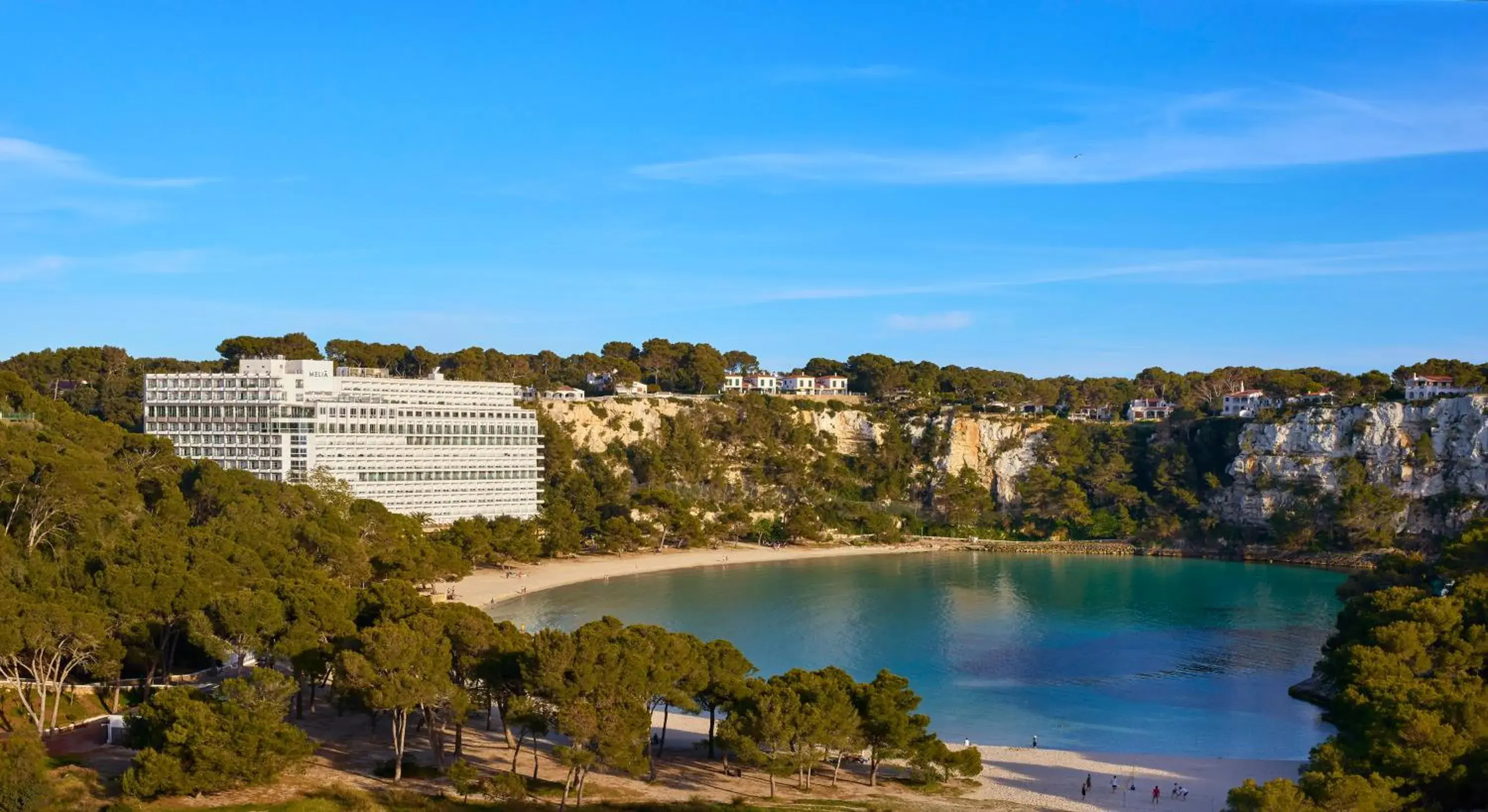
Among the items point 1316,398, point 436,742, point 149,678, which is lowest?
point 436,742

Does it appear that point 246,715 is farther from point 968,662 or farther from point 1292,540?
point 1292,540

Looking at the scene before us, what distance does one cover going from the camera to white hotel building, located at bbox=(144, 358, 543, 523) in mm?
59438

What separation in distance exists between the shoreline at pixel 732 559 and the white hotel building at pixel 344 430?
677 centimetres

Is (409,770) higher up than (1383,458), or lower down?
lower down

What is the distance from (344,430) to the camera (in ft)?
198

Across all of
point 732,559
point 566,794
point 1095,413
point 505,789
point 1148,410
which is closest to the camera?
point 566,794

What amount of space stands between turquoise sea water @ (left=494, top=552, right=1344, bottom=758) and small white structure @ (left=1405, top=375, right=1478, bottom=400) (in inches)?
711

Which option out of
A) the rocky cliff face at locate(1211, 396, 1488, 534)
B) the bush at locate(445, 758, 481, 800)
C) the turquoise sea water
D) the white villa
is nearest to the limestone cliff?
the white villa

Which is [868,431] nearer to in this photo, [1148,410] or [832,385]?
[832,385]

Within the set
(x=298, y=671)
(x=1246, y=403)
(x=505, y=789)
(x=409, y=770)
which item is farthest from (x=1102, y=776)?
(x=1246, y=403)

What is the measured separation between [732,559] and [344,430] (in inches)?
863

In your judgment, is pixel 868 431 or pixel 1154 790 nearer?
pixel 1154 790

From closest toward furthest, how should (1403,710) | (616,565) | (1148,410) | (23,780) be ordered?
(23,780), (1403,710), (616,565), (1148,410)

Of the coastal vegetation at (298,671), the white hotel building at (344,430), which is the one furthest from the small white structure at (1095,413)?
the coastal vegetation at (298,671)
